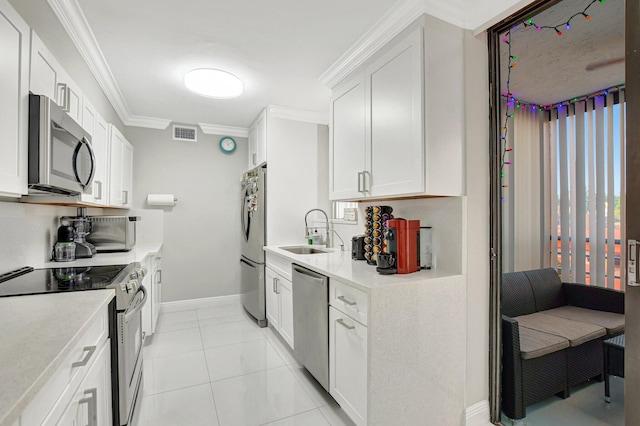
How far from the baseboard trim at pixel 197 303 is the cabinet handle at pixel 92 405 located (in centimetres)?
309

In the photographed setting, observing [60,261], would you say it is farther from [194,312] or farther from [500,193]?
[500,193]

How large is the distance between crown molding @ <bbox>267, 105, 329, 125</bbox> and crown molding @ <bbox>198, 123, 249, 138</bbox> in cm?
107

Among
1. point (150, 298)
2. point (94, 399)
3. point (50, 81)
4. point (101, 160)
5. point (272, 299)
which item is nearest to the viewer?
point (94, 399)

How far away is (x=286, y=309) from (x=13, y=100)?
231 cm

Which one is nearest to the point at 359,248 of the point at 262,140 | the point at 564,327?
the point at 564,327

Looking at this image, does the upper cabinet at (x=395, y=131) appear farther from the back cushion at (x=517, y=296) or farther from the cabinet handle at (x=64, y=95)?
the cabinet handle at (x=64, y=95)

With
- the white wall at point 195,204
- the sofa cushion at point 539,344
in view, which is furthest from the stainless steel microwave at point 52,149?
the sofa cushion at point 539,344

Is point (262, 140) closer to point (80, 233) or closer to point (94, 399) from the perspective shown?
point (80, 233)

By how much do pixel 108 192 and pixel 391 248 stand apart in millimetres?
2480

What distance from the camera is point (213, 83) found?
110 inches

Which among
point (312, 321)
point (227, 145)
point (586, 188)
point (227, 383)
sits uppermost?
point (227, 145)

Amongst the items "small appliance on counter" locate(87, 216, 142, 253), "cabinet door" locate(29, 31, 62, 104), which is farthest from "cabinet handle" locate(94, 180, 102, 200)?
"cabinet door" locate(29, 31, 62, 104)

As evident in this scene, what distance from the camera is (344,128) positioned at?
244 centimetres

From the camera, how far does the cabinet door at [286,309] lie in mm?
2743
